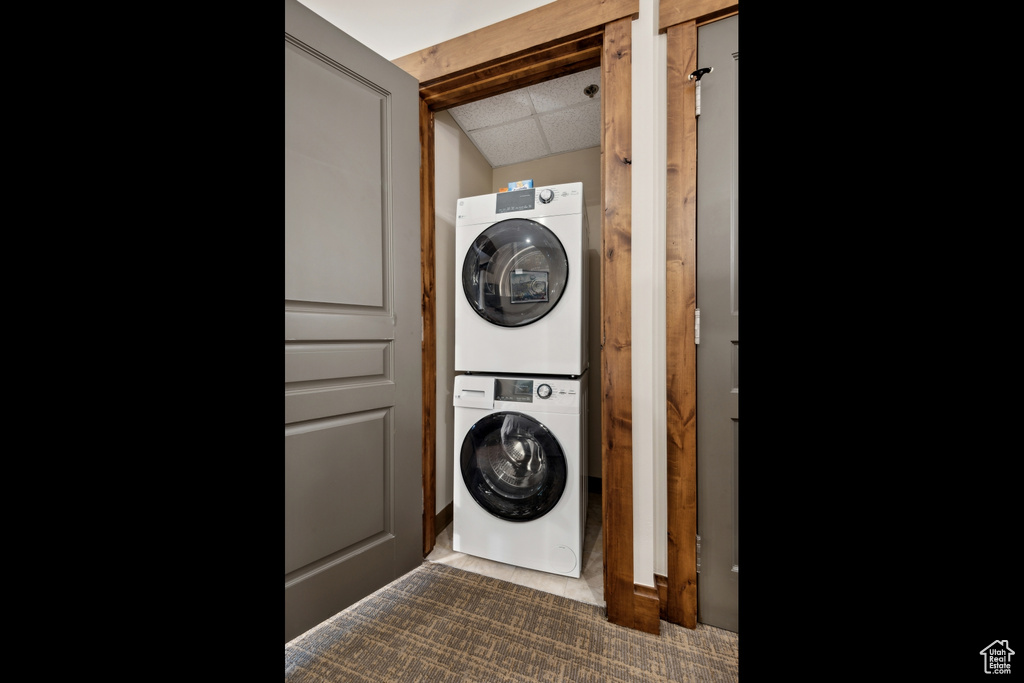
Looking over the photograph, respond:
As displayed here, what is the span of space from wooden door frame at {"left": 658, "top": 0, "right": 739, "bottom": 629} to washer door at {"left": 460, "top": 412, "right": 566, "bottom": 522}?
1.39 ft

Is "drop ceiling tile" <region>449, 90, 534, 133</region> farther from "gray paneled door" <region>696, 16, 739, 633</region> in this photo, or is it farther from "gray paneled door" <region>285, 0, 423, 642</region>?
"gray paneled door" <region>696, 16, 739, 633</region>

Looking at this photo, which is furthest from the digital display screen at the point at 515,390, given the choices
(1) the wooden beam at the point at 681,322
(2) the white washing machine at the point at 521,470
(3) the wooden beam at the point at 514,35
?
(3) the wooden beam at the point at 514,35

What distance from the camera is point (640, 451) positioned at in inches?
52.8

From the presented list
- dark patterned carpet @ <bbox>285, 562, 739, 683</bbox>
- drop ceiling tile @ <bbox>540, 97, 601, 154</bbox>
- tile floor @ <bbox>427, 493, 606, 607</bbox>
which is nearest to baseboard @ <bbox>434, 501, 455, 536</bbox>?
tile floor @ <bbox>427, 493, 606, 607</bbox>

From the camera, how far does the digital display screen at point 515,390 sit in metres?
1.64

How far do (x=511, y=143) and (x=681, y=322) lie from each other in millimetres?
1654

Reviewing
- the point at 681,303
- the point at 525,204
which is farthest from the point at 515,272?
the point at 681,303

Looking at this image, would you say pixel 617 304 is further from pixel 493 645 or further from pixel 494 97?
pixel 494 97

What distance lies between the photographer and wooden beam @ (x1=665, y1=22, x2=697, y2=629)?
129cm
